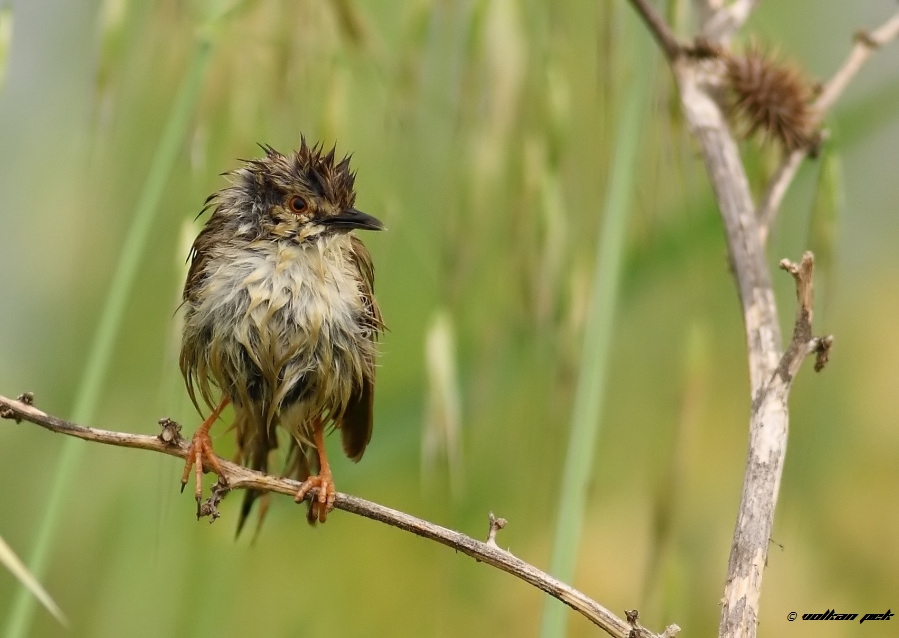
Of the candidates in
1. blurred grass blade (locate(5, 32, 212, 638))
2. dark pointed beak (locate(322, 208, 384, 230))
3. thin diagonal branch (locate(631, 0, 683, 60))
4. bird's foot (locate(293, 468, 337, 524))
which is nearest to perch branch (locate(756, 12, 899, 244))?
thin diagonal branch (locate(631, 0, 683, 60))

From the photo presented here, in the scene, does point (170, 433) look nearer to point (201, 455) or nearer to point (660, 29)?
point (201, 455)

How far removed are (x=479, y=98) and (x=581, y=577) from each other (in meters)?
1.97

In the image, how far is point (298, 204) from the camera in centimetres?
296

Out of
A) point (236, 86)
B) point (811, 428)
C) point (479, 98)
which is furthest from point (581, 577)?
point (236, 86)

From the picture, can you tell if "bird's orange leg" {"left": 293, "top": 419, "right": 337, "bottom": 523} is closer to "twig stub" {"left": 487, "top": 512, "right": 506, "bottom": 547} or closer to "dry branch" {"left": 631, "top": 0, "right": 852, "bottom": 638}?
"twig stub" {"left": 487, "top": 512, "right": 506, "bottom": 547}

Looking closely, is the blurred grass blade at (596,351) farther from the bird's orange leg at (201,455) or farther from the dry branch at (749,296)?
the bird's orange leg at (201,455)

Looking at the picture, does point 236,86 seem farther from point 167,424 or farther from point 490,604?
point 490,604

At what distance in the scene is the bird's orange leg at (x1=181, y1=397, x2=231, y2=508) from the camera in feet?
8.34

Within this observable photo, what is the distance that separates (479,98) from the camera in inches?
112

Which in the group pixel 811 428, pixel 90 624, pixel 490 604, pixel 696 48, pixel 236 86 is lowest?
pixel 90 624

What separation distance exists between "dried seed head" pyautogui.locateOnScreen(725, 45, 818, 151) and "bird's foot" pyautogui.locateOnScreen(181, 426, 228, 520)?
5.67ft

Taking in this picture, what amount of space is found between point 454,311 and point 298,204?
536mm

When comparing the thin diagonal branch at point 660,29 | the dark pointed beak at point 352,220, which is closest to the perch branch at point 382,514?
the dark pointed beak at point 352,220

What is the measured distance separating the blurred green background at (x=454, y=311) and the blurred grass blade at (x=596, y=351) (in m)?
0.09
